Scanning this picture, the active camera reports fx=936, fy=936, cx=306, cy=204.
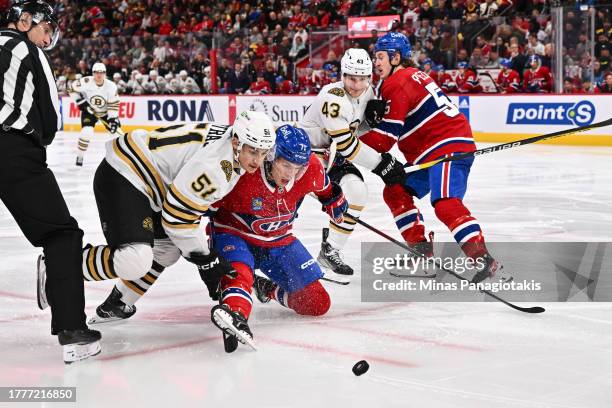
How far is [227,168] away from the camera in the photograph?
327 cm

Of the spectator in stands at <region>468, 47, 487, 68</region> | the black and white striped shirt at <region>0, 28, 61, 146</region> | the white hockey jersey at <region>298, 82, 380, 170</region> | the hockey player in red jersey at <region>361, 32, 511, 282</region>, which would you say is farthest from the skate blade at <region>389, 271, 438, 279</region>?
the spectator in stands at <region>468, 47, 487, 68</region>

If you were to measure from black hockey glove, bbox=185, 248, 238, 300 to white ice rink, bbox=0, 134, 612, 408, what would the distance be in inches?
9.8

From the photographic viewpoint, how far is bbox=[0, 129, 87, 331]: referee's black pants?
305 cm

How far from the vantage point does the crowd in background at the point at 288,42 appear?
39.0 feet

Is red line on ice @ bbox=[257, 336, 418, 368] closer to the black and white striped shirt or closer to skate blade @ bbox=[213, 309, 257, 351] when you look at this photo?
skate blade @ bbox=[213, 309, 257, 351]

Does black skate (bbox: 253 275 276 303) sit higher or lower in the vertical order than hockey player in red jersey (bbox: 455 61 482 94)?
lower

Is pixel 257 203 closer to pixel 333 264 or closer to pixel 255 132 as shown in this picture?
pixel 255 132

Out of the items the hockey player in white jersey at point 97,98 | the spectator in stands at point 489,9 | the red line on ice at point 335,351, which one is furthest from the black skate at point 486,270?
the spectator in stands at point 489,9

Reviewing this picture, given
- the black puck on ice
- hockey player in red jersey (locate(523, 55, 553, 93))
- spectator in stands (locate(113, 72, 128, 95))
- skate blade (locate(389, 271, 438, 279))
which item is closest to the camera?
the black puck on ice

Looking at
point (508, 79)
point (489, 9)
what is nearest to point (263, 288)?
point (508, 79)

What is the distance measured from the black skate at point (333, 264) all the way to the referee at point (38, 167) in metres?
1.66

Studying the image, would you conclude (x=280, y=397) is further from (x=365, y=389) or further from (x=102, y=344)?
(x=102, y=344)

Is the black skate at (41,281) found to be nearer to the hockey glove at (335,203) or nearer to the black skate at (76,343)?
the black skate at (76,343)

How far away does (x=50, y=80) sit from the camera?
10.2ft
